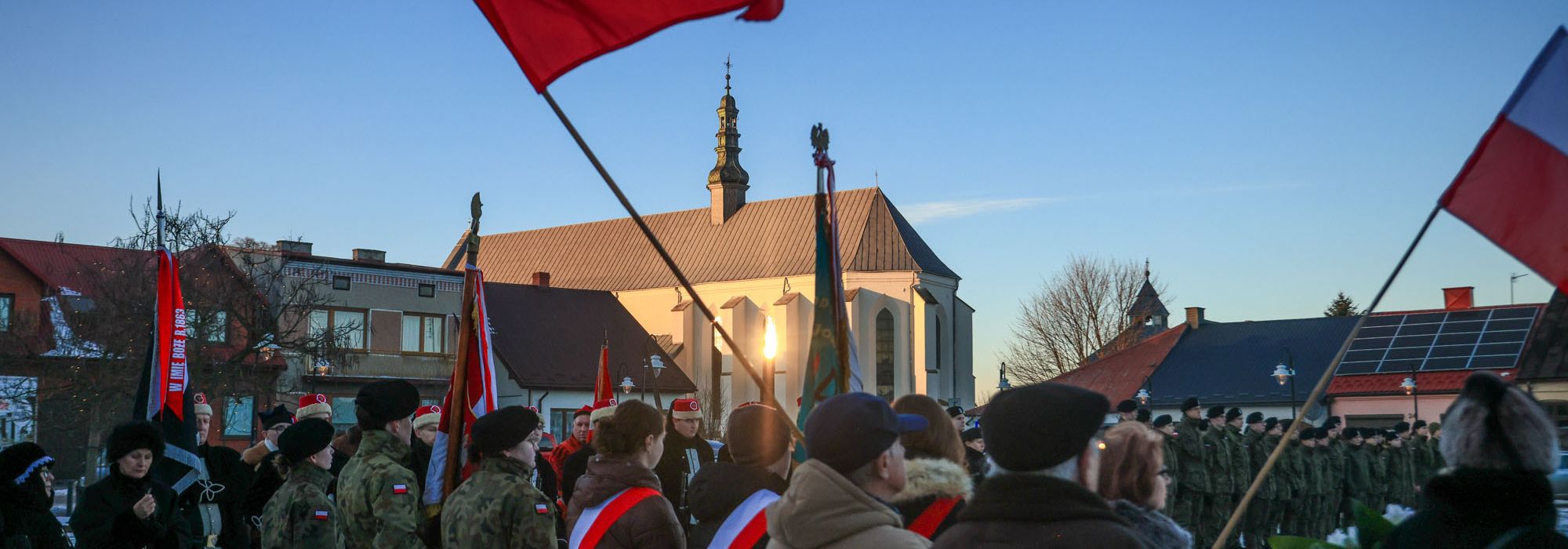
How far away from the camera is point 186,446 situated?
9.30 m

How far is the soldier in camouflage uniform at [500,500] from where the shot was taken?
19.1 ft

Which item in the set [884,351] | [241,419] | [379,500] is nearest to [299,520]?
[379,500]

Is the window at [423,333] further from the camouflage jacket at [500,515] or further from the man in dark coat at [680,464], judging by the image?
the camouflage jacket at [500,515]

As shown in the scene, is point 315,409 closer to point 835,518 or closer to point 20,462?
point 20,462

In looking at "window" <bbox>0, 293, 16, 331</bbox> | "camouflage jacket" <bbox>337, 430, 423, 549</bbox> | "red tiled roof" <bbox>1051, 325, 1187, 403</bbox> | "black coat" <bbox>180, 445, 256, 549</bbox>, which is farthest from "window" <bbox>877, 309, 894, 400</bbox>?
"camouflage jacket" <bbox>337, 430, 423, 549</bbox>

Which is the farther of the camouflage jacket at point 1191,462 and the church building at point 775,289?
the church building at point 775,289

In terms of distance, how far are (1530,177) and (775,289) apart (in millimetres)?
64283

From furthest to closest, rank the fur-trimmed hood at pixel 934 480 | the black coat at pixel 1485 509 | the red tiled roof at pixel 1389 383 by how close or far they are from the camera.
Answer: the red tiled roof at pixel 1389 383 < the fur-trimmed hood at pixel 934 480 < the black coat at pixel 1485 509

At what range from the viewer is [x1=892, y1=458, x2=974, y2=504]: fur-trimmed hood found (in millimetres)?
4520

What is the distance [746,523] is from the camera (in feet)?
18.7

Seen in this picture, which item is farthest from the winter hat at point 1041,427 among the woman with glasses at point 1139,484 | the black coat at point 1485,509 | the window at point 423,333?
the window at point 423,333

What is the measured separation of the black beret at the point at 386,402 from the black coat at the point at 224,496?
2.11 m

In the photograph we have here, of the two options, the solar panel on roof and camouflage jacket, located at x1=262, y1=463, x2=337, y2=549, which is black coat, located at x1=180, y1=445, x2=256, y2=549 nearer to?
camouflage jacket, located at x1=262, y1=463, x2=337, y2=549

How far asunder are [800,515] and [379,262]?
50117 millimetres
